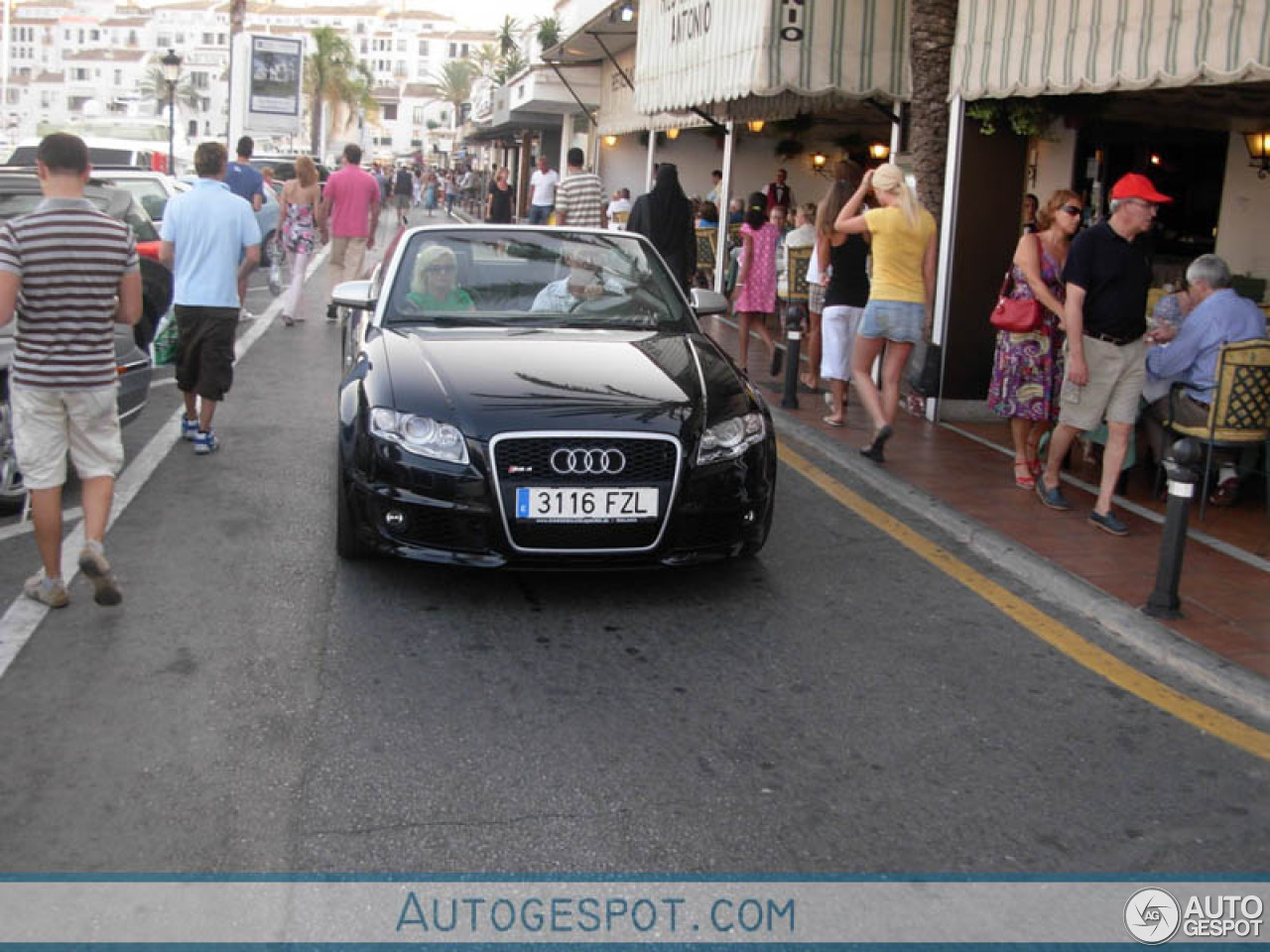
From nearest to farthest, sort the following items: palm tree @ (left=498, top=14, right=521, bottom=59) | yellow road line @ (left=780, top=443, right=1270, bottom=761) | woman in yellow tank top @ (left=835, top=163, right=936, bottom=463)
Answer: yellow road line @ (left=780, top=443, right=1270, bottom=761)
woman in yellow tank top @ (left=835, top=163, right=936, bottom=463)
palm tree @ (left=498, top=14, right=521, bottom=59)

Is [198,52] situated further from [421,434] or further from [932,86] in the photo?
[421,434]

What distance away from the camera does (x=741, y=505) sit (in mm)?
5469

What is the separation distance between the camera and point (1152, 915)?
10.8 ft

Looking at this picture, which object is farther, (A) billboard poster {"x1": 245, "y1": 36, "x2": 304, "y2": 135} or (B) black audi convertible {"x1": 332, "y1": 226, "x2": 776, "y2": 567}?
(A) billboard poster {"x1": 245, "y1": 36, "x2": 304, "y2": 135}

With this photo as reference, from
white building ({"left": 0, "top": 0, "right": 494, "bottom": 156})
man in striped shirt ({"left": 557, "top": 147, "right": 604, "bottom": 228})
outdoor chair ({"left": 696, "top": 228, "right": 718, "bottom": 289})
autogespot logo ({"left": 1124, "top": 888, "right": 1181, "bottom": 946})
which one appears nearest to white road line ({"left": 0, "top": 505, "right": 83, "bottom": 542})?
autogespot logo ({"left": 1124, "top": 888, "right": 1181, "bottom": 946})

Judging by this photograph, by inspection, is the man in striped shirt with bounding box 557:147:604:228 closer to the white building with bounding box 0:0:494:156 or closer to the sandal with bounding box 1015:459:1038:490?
the sandal with bounding box 1015:459:1038:490

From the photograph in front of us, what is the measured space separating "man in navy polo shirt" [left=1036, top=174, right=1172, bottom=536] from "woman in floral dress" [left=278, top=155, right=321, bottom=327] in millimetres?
10001

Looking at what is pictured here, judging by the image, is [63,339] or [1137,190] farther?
[1137,190]

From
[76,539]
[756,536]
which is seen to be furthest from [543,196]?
[756,536]

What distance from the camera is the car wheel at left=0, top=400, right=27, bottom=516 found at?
6.39 m

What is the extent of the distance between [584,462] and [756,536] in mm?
915

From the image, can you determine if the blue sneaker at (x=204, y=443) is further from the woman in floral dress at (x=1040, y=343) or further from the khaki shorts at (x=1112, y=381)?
the khaki shorts at (x=1112, y=381)

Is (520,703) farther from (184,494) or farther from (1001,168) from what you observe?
(1001,168)

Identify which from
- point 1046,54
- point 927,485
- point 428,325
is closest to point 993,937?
point 428,325
